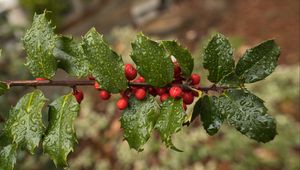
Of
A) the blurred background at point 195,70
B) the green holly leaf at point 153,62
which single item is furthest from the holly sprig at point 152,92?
the blurred background at point 195,70

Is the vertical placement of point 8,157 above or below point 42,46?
below

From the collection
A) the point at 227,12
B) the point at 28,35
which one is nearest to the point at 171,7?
the point at 227,12

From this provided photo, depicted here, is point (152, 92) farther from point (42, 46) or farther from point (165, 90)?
point (42, 46)

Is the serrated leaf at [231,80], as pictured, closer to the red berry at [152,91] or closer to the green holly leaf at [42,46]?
the red berry at [152,91]

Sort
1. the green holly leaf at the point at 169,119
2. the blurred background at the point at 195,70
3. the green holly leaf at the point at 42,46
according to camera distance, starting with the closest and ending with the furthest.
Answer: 1. the green holly leaf at the point at 169,119
2. the green holly leaf at the point at 42,46
3. the blurred background at the point at 195,70

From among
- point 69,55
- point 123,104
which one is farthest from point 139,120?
point 69,55

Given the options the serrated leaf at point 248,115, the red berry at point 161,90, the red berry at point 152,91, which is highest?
the red berry at point 152,91

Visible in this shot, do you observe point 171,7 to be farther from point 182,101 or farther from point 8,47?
point 182,101
